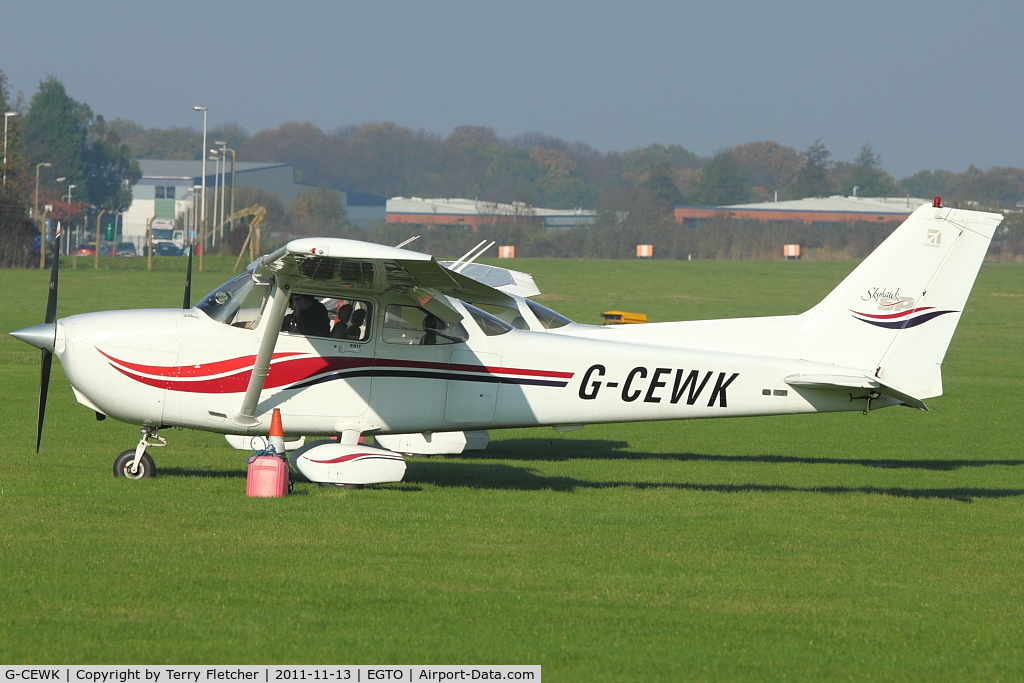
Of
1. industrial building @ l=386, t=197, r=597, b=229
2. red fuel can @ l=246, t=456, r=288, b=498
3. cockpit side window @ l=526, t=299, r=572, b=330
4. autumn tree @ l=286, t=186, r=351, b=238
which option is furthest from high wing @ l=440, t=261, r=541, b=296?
industrial building @ l=386, t=197, r=597, b=229

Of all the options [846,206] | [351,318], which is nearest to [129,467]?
[351,318]

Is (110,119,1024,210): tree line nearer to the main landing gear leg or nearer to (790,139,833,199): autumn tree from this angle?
(790,139,833,199): autumn tree

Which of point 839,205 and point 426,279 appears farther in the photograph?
point 839,205

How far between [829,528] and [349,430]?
409cm

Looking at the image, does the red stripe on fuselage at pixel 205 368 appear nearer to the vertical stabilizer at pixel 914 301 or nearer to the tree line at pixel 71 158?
the vertical stabilizer at pixel 914 301

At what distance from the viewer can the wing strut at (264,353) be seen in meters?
9.52

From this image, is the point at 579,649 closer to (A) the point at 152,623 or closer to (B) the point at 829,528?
(A) the point at 152,623

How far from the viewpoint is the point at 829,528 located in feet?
29.3

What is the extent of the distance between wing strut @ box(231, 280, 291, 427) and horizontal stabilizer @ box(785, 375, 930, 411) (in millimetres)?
4495

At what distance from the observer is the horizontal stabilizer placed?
33.1 feet

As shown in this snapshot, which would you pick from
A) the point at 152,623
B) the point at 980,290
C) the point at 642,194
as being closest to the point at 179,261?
the point at 980,290

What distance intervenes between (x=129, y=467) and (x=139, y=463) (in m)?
0.09

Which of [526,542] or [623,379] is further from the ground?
[623,379]

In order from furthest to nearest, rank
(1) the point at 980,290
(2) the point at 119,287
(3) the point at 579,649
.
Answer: (1) the point at 980,290, (2) the point at 119,287, (3) the point at 579,649
